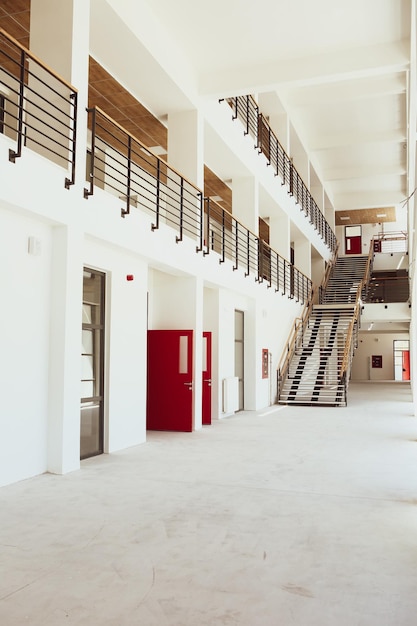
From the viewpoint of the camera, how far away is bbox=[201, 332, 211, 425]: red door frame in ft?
40.9

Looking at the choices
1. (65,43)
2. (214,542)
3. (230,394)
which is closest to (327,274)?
(230,394)

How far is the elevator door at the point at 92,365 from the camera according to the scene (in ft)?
26.8

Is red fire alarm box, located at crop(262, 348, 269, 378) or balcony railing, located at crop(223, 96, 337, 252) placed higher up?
balcony railing, located at crop(223, 96, 337, 252)

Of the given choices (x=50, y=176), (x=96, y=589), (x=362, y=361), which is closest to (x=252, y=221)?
(x=50, y=176)

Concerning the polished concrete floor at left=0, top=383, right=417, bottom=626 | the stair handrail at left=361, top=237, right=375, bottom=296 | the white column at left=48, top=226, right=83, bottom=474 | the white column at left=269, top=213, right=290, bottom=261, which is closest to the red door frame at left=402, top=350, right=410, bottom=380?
the stair handrail at left=361, top=237, right=375, bottom=296

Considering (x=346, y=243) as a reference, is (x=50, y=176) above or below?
below

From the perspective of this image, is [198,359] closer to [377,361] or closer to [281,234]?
[281,234]

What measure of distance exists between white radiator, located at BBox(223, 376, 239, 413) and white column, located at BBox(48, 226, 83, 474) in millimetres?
6404

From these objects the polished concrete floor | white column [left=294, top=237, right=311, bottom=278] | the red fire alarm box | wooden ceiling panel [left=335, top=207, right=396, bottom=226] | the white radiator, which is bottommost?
the polished concrete floor

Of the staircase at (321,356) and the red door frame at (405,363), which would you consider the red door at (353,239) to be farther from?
the staircase at (321,356)

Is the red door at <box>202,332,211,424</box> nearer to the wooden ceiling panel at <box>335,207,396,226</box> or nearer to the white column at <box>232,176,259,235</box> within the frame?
the white column at <box>232,176,259,235</box>

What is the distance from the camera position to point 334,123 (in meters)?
19.6

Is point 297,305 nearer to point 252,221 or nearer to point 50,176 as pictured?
point 252,221

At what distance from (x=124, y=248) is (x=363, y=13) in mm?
6089
